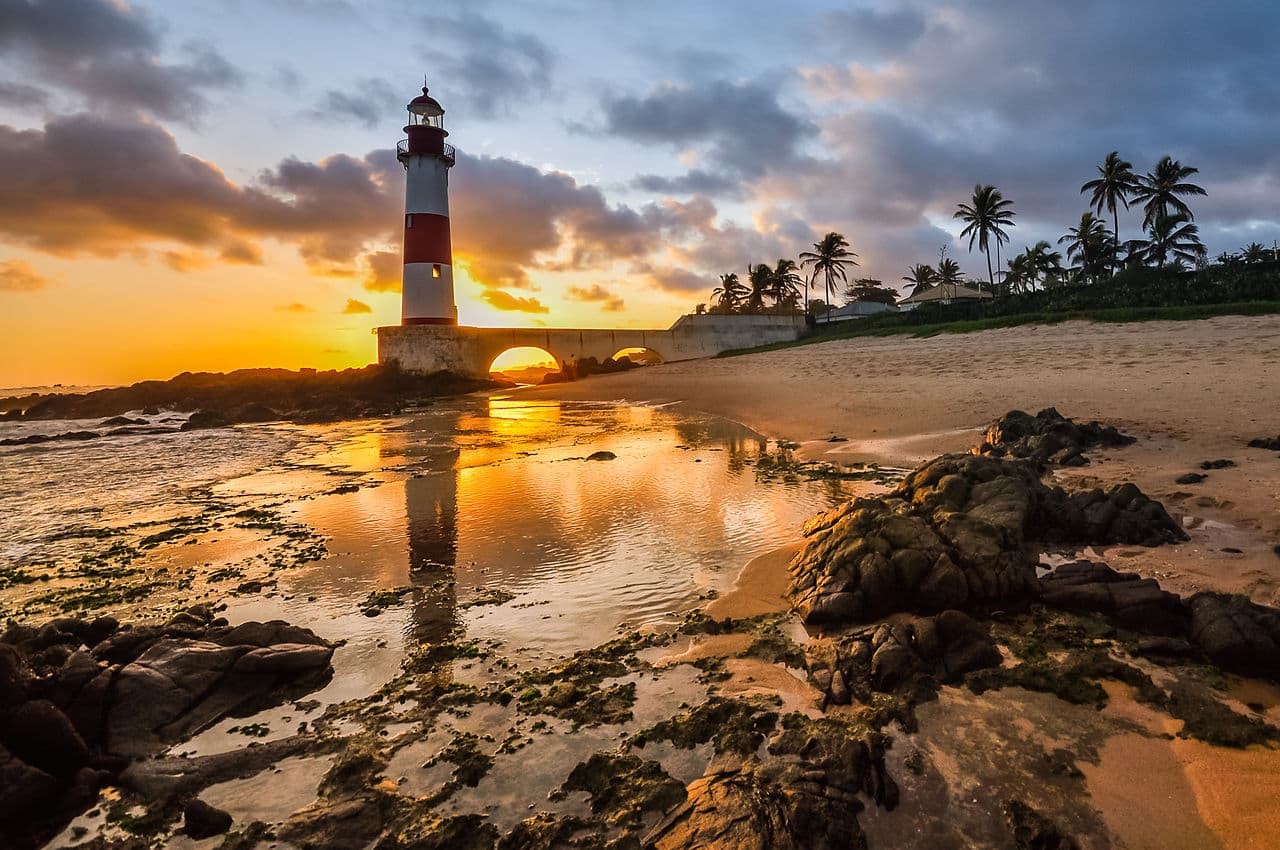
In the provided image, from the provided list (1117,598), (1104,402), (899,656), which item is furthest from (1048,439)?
(899,656)

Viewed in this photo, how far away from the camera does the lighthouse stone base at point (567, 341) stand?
43.2 meters

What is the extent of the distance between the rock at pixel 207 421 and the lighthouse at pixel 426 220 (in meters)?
15.5

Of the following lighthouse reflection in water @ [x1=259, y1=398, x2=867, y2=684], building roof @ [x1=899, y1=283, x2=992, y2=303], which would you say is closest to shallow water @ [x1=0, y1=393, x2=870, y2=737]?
lighthouse reflection in water @ [x1=259, y1=398, x2=867, y2=684]

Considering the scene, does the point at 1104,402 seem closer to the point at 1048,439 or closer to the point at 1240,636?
the point at 1048,439

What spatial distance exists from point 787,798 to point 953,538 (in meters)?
3.86

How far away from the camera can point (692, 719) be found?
417 cm

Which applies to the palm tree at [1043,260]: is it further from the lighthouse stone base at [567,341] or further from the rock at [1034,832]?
the rock at [1034,832]

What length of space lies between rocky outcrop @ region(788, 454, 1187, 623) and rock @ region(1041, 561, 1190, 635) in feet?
0.83

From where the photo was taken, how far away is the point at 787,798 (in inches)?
126

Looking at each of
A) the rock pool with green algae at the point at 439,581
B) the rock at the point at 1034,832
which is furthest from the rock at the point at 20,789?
the rock at the point at 1034,832

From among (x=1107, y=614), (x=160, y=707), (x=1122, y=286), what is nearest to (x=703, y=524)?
(x=1107, y=614)

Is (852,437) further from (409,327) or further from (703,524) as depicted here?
(409,327)

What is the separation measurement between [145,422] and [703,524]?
35339 mm

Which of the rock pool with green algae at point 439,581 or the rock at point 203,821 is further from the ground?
the rock pool with green algae at point 439,581
